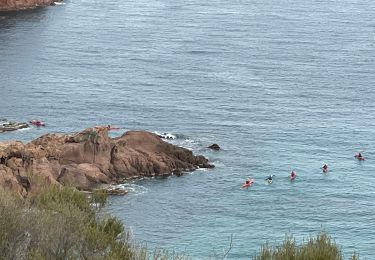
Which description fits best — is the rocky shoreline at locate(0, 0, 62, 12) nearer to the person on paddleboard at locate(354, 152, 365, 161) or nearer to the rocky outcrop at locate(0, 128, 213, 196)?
the rocky outcrop at locate(0, 128, 213, 196)

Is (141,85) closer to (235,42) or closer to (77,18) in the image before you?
(235,42)

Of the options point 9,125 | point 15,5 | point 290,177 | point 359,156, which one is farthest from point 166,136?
point 15,5

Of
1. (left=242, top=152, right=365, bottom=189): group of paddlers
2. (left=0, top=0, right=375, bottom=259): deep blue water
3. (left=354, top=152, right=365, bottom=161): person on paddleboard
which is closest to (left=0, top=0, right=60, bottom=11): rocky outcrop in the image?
(left=0, top=0, right=375, bottom=259): deep blue water

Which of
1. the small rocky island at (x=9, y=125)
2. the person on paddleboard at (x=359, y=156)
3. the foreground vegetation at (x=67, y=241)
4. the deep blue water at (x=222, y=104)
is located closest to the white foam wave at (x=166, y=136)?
the deep blue water at (x=222, y=104)

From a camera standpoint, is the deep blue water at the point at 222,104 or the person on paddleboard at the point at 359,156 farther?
the person on paddleboard at the point at 359,156

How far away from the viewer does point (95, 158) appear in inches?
3880

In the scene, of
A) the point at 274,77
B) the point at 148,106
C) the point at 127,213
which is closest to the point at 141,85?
the point at 148,106

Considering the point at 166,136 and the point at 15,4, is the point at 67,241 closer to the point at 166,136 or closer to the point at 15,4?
the point at 166,136

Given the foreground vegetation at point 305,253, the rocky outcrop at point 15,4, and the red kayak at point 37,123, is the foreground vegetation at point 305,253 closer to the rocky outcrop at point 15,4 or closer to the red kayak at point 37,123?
the red kayak at point 37,123

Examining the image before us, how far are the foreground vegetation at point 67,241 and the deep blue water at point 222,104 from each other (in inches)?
951

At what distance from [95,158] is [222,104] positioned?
1412 inches

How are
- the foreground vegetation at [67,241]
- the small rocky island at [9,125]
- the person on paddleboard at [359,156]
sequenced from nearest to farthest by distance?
1. the foreground vegetation at [67,241]
2. the person on paddleboard at [359,156]
3. the small rocky island at [9,125]

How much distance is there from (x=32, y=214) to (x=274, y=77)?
112096mm

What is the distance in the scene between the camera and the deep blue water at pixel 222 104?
8888 centimetres
